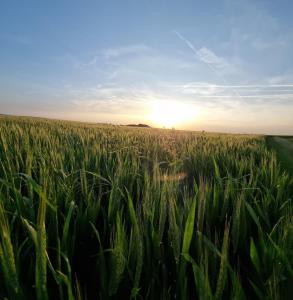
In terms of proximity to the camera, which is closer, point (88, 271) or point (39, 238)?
point (39, 238)

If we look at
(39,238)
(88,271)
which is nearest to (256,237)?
(88,271)

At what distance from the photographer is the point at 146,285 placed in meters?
0.84

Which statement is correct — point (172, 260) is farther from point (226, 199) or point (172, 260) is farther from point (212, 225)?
point (226, 199)

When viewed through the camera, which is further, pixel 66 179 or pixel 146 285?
pixel 66 179

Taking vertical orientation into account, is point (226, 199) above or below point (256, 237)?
above

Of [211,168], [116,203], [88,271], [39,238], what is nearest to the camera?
[39,238]

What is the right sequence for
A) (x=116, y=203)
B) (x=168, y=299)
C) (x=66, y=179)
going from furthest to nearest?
1. (x=66, y=179)
2. (x=116, y=203)
3. (x=168, y=299)

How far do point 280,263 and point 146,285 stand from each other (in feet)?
1.40

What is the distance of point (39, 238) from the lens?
0.61 metres

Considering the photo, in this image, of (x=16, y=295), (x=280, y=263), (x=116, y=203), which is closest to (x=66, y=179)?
(x=116, y=203)

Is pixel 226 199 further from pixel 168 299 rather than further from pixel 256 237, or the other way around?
pixel 168 299

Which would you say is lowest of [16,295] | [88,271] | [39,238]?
[88,271]

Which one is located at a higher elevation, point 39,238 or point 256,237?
point 39,238

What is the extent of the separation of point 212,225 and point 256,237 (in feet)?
0.68
